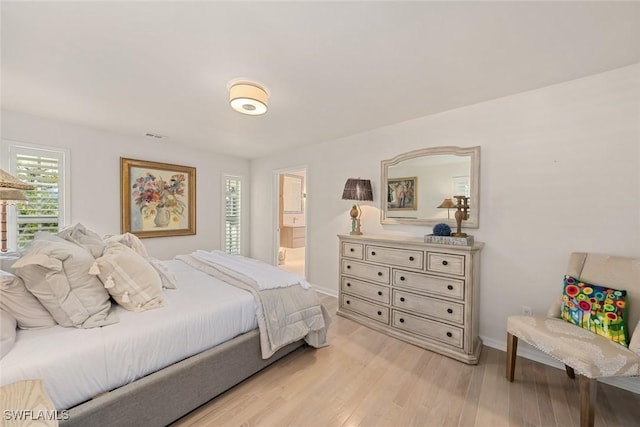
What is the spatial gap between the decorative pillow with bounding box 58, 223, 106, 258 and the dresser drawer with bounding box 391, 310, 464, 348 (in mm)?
2662

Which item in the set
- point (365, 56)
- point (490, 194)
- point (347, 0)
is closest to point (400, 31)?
point (365, 56)

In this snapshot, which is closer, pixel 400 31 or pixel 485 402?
pixel 400 31

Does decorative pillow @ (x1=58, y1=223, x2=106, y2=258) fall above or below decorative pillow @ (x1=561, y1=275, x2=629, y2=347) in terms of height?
above

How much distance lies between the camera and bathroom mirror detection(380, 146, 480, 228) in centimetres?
257

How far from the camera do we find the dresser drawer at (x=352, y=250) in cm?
299

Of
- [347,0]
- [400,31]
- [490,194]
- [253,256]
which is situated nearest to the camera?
[347,0]

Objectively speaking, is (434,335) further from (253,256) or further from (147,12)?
(253,256)

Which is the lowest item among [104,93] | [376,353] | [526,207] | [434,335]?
[376,353]

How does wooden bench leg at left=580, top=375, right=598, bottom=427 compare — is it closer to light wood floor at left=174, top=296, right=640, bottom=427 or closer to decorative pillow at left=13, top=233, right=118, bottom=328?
light wood floor at left=174, top=296, right=640, bottom=427

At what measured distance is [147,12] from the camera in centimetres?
140

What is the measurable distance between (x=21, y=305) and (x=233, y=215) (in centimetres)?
394

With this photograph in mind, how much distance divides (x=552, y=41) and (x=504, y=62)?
269 millimetres

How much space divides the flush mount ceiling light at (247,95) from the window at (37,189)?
2.81m

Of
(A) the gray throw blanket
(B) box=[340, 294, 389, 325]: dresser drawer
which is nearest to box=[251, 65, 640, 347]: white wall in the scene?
(B) box=[340, 294, 389, 325]: dresser drawer
